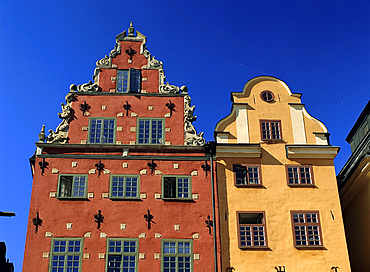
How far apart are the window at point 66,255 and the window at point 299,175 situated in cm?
1079

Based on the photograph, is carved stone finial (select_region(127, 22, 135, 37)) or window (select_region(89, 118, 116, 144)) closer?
window (select_region(89, 118, 116, 144))

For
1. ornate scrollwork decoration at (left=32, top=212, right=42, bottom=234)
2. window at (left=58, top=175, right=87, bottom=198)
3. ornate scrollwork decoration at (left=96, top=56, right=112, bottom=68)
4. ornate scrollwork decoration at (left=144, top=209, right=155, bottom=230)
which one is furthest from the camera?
ornate scrollwork decoration at (left=96, top=56, right=112, bottom=68)

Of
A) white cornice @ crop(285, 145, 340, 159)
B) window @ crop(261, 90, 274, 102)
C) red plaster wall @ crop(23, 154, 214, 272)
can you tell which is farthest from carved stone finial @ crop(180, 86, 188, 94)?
white cornice @ crop(285, 145, 340, 159)

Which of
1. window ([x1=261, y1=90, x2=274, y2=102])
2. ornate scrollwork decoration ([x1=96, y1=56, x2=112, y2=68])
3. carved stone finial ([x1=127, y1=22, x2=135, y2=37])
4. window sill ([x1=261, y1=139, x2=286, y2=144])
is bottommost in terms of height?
window sill ([x1=261, y1=139, x2=286, y2=144])

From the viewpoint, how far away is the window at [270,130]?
27.6 metres

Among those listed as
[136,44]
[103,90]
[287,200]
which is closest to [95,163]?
[103,90]

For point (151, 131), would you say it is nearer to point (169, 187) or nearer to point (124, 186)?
point (169, 187)

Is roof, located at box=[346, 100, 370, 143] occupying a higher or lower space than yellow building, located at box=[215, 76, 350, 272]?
higher

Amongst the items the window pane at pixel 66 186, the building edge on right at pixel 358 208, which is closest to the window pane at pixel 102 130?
the window pane at pixel 66 186

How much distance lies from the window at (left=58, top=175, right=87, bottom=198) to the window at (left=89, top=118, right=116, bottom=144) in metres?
2.12

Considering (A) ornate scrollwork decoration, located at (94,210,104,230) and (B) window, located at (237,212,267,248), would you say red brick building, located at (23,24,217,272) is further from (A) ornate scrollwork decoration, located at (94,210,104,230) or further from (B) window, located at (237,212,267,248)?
(B) window, located at (237,212,267,248)

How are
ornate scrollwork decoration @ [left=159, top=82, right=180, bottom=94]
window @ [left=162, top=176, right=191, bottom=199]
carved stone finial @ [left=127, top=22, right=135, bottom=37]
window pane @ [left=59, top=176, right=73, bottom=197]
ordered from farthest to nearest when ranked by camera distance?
carved stone finial @ [left=127, top=22, right=135, bottom=37], ornate scrollwork decoration @ [left=159, top=82, right=180, bottom=94], window @ [left=162, top=176, right=191, bottom=199], window pane @ [left=59, top=176, right=73, bottom=197]

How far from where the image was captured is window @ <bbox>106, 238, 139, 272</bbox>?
78.2 ft

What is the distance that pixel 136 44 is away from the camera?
3000cm
